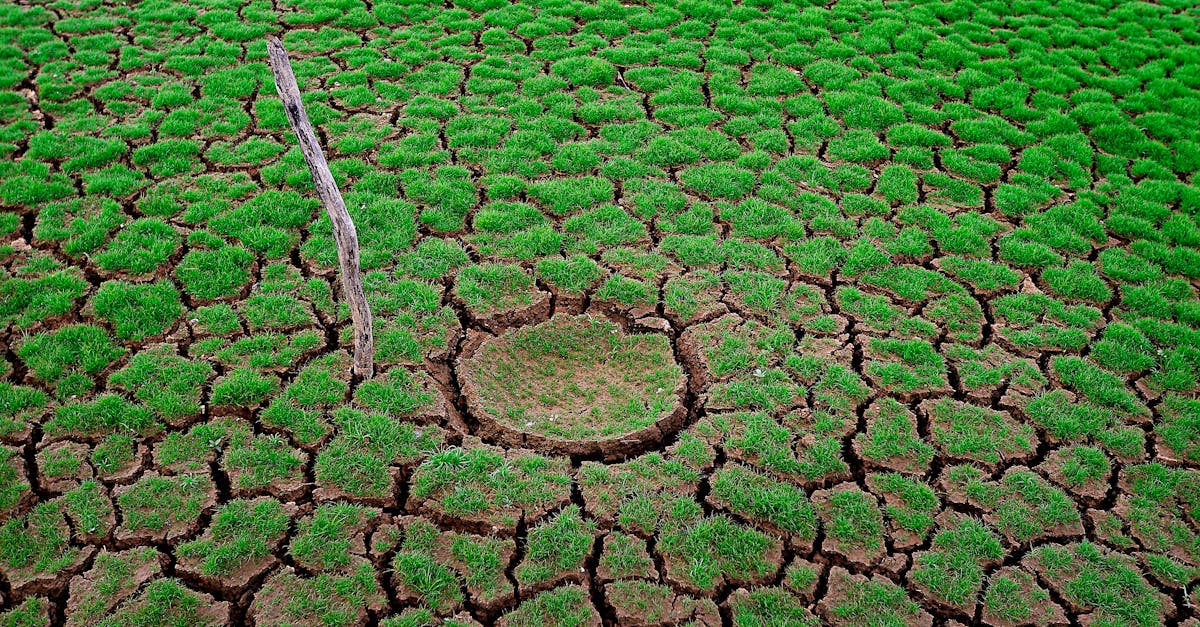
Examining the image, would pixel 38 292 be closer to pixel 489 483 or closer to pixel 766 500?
pixel 489 483

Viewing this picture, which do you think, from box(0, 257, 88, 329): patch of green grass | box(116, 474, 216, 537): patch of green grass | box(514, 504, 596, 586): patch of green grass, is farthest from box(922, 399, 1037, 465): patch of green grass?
box(0, 257, 88, 329): patch of green grass

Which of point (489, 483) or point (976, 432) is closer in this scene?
point (489, 483)

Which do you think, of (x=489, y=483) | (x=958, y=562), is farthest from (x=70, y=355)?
(x=958, y=562)

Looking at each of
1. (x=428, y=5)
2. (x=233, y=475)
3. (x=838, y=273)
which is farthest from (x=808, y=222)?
(x=428, y=5)

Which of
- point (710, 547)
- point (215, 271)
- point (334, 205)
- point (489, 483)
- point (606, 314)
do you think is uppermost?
point (334, 205)

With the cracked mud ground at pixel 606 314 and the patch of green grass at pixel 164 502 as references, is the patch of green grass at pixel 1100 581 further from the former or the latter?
the patch of green grass at pixel 164 502

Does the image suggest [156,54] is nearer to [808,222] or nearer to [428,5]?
[428,5]
